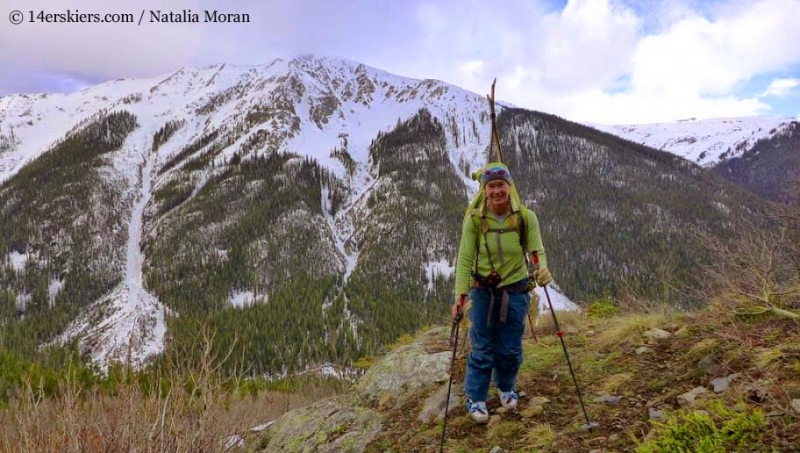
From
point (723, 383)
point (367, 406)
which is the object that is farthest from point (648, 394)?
point (367, 406)

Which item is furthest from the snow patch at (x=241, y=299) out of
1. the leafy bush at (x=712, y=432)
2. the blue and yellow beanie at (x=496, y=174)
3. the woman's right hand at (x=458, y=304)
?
the leafy bush at (x=712, y=432)

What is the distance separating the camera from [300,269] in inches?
5202

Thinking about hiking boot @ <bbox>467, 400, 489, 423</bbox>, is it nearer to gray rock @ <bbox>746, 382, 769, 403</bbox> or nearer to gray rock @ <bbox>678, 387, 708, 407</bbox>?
gray rock @ <bbox>678, 387, 708, 407</bbox>

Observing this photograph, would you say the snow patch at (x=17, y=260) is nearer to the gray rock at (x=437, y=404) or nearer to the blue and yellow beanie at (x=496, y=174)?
the gray rock at (x=437, y=404)

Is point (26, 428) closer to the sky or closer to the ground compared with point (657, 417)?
closer to the sky

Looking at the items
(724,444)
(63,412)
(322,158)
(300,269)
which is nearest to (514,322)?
(724,444)

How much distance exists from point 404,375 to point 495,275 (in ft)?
9.23

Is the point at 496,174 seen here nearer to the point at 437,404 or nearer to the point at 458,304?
the point at 458,304

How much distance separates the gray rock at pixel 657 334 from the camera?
5.04m

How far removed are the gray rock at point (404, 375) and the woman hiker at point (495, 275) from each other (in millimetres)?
1555

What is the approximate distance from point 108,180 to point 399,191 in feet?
403

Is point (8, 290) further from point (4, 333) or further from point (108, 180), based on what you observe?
point (108, 180)

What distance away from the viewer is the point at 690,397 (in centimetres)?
332

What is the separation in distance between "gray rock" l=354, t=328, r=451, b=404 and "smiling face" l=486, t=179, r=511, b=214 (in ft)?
8.99
